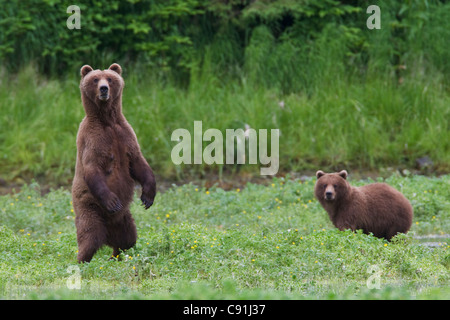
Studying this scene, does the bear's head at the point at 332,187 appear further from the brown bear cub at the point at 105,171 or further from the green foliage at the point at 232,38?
the green foliage at the point at 232,38

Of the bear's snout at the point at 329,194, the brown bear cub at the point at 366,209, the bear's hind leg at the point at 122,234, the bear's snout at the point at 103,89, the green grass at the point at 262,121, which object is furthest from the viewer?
the green grass at the point at 262,121

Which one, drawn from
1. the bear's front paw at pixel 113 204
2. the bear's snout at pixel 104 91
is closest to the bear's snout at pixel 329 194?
the bear's front paw at pixel 113 204

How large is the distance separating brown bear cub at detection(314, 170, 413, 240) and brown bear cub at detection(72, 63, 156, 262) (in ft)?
8.40

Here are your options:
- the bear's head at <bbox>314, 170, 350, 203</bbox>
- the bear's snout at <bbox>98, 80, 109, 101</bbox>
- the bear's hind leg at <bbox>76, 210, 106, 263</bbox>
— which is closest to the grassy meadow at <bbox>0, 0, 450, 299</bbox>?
the bear's head at <bbox>314, 170, 350, 203</bbox>

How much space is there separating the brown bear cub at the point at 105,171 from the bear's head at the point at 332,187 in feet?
7.82

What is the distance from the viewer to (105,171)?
746cm

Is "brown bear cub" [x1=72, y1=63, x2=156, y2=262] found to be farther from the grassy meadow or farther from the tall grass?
the tall grass

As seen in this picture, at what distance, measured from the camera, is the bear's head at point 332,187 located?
8.98 m

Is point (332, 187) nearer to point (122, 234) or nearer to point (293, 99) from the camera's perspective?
point (122, 234)

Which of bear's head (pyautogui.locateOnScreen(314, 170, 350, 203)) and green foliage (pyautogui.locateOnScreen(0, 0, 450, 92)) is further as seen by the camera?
green foliage (pyautogui.locateOnScreen(0, 0, 450, 92))

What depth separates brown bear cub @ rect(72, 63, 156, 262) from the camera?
24.0ft

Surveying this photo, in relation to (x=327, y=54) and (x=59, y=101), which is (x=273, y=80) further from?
(x=59, y=101)

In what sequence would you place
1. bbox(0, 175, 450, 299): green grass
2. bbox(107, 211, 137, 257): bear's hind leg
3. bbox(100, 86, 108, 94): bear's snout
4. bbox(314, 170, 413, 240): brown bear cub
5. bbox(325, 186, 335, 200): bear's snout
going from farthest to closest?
1. bbox(314, 170, 413, 240): brown bear cub
2. bbox(325, 186, 335, 200): bear's snout
3. bbox(107, 211, 137, 257): bear's hind leg
4. bbox(100, 86, 108, 94): bear's snout
5. bbox(0, 175, 450, 299): green grass
